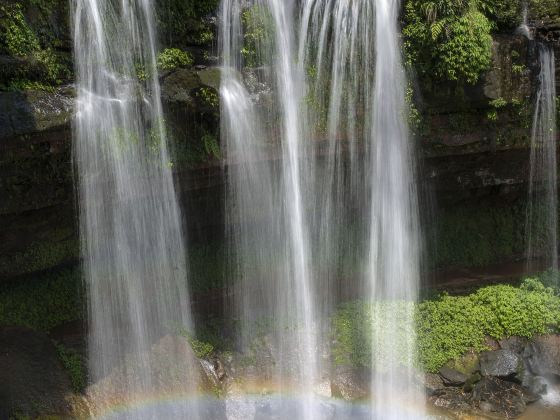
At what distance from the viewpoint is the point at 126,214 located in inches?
406

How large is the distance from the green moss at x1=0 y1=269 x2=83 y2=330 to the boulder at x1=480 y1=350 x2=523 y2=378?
7688 mm

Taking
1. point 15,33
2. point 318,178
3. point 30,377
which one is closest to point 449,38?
point 318,178

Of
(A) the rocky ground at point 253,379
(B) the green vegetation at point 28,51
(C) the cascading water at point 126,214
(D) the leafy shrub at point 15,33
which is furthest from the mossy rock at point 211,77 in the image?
(A) the rocky ground at point 253,379

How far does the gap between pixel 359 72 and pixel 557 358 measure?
6580 millimetres

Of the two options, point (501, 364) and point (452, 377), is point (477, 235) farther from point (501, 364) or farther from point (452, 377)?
point (452, 377)

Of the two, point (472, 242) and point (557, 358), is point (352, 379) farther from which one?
point (472, 242)

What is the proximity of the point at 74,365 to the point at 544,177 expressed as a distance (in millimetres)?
10232

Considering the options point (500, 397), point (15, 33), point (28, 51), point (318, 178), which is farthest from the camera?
point (318, 178)

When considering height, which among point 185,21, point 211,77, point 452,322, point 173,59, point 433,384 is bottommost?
point 433,384

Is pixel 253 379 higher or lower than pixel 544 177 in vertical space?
lower

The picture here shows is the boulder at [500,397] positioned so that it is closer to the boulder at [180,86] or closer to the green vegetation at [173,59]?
the boulder at [180,86]

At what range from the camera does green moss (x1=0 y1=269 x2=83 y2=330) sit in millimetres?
11219

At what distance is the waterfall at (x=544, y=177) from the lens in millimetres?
11664

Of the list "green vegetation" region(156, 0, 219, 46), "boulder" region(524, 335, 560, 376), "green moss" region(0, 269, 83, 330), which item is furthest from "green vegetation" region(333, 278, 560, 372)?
"green vegetation" region(156, 0, 219, 46)
